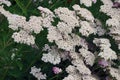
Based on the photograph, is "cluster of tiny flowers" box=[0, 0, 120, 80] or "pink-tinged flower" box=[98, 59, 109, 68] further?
"pink-tinged flower" box=[98, 59, 109, 68]

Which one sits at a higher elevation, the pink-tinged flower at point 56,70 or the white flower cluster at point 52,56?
the white flower cluster at point 52,56

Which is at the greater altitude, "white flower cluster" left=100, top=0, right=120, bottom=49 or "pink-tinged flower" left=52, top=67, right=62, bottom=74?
"white flower cluster" left=100, top=0, right=120, bottom=49

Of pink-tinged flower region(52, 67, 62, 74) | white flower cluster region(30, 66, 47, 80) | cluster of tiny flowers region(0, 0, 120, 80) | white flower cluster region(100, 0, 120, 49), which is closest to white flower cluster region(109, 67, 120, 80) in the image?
cluster of tiny flowers region(0, 0, 120, 80)

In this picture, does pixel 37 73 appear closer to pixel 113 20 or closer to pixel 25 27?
pixel 25 27

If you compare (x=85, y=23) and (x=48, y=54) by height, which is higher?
(x=85, y=23)

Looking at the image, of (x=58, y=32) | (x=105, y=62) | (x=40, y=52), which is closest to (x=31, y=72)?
(x=40, y=52)

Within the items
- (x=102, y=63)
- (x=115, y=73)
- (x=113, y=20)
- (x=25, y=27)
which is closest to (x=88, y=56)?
(x=102, y=63)

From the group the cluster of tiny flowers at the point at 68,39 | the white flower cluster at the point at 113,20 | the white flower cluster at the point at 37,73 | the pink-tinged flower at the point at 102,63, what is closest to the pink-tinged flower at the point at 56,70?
the cluster of tiny flowers at the point at 68,39

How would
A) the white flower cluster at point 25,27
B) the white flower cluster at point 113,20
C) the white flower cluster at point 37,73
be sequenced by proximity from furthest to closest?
the white flower cluster at point 113,20 < the white flower cluster at point 37,73 < the white flower cluster at point 25,27

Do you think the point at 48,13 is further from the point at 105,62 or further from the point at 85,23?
the point at 105,62

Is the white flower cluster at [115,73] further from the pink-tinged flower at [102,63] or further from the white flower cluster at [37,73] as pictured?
the white flower cluster at [37,73]

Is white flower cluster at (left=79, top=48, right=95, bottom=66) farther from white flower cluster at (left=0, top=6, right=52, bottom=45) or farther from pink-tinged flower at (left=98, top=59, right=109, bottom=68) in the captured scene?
white flower cluster at (left=0, top=6, right=52, bottom=45)
